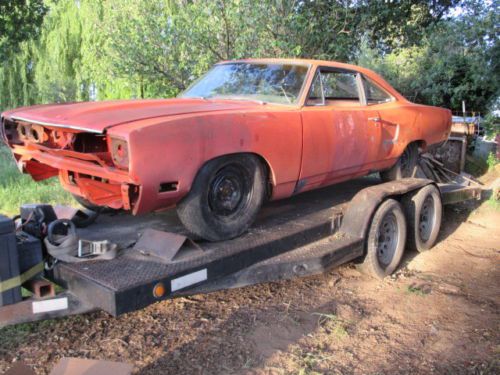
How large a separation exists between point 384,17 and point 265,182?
8371 mm

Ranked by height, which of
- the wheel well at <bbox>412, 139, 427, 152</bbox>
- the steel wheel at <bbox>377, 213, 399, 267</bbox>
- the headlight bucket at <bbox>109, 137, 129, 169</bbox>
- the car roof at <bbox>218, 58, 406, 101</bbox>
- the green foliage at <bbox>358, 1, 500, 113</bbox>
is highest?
the green foliage at <bbox>358, 1, 500, 113</bbox>

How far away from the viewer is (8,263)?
2580mm

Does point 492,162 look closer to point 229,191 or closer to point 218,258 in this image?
point 229,191

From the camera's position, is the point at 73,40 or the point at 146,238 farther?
the point at 73,40

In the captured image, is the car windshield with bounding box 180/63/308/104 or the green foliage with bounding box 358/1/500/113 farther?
the green foliage with bounding box 358/1/500/113

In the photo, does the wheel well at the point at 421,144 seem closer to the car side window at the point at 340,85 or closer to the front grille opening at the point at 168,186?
the car side window at the point at 340,85

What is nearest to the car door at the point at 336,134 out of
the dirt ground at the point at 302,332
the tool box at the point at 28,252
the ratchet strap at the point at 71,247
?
the dirt ground at the point at 302,332

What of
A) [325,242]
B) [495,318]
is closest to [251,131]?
[325,242]

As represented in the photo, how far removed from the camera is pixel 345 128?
4355mm

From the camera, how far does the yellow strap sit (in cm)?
258

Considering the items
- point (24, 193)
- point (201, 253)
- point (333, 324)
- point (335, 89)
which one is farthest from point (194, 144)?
point (24, 193)

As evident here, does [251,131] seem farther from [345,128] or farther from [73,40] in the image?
[73,40]

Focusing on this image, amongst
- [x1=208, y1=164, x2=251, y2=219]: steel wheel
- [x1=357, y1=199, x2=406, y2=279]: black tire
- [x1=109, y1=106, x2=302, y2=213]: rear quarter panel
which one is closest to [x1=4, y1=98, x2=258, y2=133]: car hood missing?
[x1=109, y1=106, x2=302, y2=213]: rear quarter panel

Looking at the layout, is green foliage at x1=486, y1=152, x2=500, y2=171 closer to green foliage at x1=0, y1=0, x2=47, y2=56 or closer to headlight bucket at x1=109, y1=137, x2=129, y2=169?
headlight bucket at x1=109, y1=137, x2=129, y2=169
